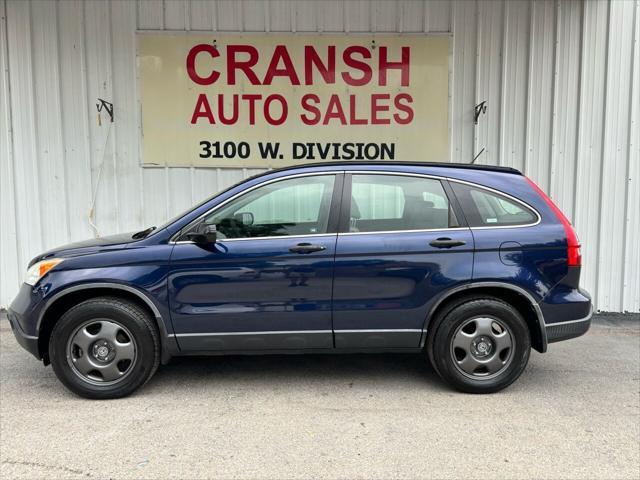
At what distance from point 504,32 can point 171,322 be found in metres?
5.21

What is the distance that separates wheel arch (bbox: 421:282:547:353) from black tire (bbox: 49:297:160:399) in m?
2.09

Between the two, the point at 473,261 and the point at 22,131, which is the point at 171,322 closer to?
the point at 473,261

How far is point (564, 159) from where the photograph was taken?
640 cm

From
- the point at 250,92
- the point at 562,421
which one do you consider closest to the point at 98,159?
the point at 250,92

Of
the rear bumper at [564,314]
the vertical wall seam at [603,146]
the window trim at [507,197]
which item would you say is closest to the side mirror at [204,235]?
the window trim at [507,197]

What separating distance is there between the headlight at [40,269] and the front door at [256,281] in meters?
0.93

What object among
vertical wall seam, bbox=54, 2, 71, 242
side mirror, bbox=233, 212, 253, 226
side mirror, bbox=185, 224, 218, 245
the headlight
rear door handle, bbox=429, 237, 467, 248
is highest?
vertical wall seam, bbox=54, 2, 71, 242

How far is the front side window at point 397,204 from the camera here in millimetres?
3975

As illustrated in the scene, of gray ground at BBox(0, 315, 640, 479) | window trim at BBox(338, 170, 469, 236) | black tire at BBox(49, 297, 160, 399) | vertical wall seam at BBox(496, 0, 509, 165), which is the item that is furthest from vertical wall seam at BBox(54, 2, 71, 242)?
vertical wall seam at BBox(496, 0, 509, 165)

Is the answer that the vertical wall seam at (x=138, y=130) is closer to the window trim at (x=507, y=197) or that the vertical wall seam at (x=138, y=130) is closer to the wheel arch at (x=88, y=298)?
the wheel arch at (x=88, y=298)

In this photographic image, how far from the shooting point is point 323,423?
359 centimetres

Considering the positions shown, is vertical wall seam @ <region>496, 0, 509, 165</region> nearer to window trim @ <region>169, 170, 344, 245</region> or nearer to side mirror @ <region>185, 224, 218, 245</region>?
window trim @ <region>169, 170, 344, 245</region>

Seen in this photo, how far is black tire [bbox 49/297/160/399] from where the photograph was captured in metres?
3.85

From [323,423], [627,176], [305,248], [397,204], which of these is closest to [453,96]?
[627,176]
